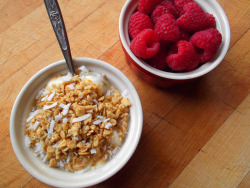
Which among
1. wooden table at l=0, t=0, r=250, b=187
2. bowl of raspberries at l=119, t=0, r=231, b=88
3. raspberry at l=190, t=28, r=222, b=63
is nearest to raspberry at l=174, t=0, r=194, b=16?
bowl of raspberries at l=119, t=0, r=231, b=88

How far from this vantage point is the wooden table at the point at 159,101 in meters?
0.74

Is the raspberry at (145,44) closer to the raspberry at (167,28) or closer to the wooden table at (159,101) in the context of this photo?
the raspberry at (167,28)

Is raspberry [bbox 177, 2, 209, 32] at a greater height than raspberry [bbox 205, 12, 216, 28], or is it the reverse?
raspberry [bbox 177, 2, 209, 32]

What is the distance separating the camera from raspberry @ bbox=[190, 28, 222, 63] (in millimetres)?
637

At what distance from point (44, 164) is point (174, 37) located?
1.72ft

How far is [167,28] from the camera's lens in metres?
0.65

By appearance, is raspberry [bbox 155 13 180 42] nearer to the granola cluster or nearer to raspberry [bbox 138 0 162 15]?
raspberry [bbox 138 0 162 15]

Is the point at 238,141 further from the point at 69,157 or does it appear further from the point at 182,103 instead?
the point at 69,157

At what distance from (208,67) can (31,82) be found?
0.53 metres

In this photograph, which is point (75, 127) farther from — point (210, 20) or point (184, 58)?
point (210, 20)

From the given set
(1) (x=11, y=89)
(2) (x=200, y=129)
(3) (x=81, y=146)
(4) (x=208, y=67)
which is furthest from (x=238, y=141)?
(1) (x=11, y=89)

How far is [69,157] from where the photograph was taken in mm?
614

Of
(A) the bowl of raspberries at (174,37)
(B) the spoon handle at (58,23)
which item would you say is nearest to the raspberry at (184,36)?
(A) the bowl of raspberries at (174,37)

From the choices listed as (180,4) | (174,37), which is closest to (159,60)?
(174,37)
